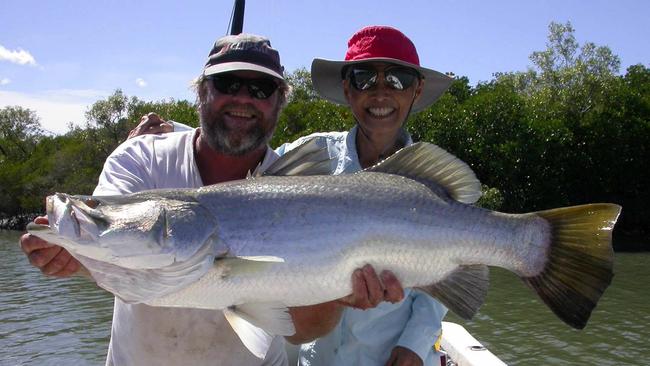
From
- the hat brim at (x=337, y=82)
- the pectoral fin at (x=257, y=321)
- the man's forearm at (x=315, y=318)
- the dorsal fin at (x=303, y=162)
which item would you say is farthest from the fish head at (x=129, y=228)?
the hat brim at (x=337, y=82)

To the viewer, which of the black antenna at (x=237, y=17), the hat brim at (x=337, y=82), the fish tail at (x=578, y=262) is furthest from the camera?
the black antenna at (x=237, y=17)

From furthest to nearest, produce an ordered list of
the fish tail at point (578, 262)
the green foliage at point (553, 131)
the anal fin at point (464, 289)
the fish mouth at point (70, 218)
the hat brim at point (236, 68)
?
1. the green foliage at point (553, 131)
2. the hat brim at point (236, 68)
3. the anal fin at point (464, 289)
4. the fish tail at point (578, 262)
5. the fish mouth at point (70, 218)

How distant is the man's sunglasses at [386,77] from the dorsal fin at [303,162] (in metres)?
1.03

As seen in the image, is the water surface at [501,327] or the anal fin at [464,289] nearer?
the anal fin at [464,289]

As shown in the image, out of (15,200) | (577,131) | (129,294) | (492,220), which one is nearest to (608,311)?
(492,220)

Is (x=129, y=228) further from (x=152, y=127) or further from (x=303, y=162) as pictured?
(x=152, y=127)

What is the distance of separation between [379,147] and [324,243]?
135 centimetres

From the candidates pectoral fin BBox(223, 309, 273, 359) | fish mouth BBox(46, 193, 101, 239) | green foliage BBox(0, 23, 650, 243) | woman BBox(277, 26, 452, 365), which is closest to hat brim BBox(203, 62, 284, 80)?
woman BBox(277, 26, 452, 365)

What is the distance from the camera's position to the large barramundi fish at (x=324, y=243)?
231cm

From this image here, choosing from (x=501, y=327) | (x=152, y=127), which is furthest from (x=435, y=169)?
(x=501, y=327)

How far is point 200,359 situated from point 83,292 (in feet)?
57.8

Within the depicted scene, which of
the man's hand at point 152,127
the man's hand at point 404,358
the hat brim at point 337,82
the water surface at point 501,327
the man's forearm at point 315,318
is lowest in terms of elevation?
the water surface at point 501,327

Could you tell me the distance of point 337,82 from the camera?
171 inches

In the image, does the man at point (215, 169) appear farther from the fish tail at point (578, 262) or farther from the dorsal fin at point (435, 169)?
the fish tail at point (578, 262)
